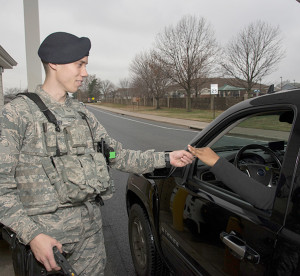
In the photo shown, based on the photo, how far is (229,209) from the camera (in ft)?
4.83

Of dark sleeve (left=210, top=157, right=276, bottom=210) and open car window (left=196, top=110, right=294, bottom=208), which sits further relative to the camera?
open car window (left=196, top=110, right=294, bottom=208)

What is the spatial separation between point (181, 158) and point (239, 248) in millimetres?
757

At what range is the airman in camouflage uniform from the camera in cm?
136

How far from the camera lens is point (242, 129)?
197 centimetres

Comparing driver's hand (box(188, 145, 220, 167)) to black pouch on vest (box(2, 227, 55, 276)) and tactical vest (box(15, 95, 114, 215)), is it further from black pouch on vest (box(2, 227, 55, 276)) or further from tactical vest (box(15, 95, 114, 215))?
black pouch on vest (box(2, 227, 55, 276))

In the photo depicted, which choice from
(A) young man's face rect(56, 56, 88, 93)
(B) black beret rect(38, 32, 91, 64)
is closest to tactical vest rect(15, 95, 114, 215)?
(A) young man's face rect(56, 56, 88, 93)

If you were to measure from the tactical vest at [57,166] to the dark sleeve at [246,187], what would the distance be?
66 cm

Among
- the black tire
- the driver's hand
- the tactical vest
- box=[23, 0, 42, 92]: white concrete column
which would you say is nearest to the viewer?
the tactical vest

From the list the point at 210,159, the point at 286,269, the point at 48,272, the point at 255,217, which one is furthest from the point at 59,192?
the point at 286,269

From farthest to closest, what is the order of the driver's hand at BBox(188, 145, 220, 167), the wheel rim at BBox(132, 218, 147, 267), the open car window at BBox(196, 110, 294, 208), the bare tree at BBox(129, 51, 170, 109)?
1. the bare tree at BBox(129, 51, 170, 109)
2. the wheel rim at BBox(132, 218, 147, 267)
3. the open car window at BBox(196, 110, 294, 208)
4. the driver's hand at BBox(188, 145, 220, 167)

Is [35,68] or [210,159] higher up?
[35,68]

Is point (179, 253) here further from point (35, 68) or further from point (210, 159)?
point (35, 68)

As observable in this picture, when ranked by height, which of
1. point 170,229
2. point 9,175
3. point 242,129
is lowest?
point 170,229

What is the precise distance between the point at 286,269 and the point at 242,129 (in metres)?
1.04
